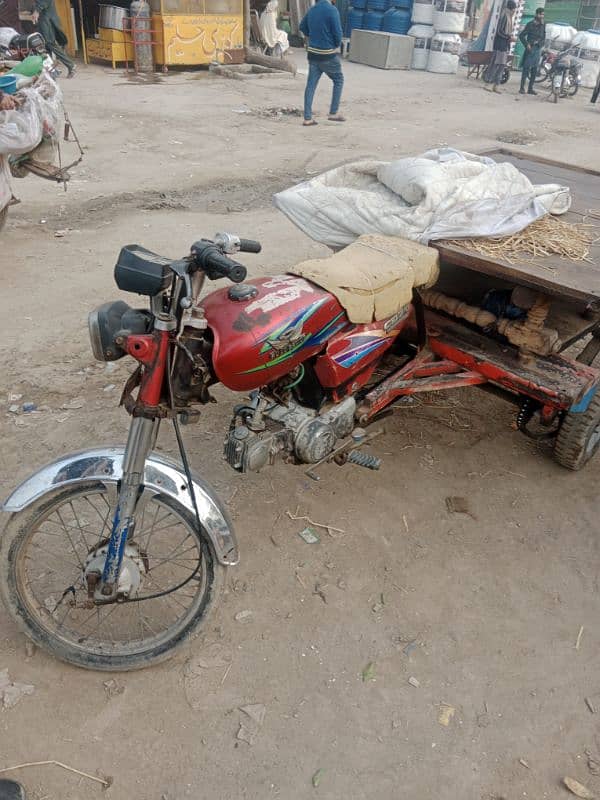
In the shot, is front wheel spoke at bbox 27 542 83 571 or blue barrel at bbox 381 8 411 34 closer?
front wheel spoke at bbox 27 542 83 571

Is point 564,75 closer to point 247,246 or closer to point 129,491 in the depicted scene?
point 247,246

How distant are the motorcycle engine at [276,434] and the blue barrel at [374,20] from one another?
20.7 metres

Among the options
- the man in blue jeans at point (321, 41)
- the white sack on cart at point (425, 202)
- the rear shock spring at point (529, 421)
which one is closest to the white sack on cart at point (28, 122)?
the white sack on cart at point (425, 202)

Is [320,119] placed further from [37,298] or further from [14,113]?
[37,298]

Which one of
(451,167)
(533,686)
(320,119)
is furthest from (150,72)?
(533,686)

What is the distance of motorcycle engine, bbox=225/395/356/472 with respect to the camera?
2518 mm

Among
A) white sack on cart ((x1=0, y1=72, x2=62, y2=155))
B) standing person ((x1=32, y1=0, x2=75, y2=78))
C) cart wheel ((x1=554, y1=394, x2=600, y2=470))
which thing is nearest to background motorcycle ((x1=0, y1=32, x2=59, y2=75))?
white sack on cart ((x1=0, y1=72, x2=62, y2=155))

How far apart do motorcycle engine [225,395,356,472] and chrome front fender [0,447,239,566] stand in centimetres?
24

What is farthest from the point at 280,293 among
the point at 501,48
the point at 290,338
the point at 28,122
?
the point at 501,48

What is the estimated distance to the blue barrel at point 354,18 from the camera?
20.3 meters

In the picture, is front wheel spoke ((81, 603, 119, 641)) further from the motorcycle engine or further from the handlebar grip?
the handlebar grip

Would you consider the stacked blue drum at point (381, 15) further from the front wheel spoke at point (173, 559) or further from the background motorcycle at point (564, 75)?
the front wheel spoke at point (173, 559)

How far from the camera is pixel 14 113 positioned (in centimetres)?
521

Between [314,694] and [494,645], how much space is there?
2.56 feet
